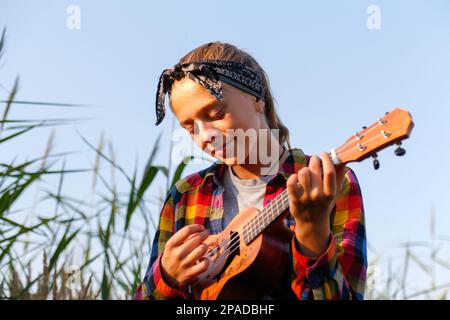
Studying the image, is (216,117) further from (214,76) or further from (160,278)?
(160,278)

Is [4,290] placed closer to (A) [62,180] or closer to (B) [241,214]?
(A) [62,180]

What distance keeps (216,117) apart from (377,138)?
65 cm

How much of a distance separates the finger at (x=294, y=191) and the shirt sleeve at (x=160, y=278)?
599 millimetres

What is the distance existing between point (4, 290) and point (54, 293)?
1.62 ft

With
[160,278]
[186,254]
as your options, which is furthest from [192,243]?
[160,278]

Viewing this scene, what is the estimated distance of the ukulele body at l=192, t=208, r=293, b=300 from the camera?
8.26ft

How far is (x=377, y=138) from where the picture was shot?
2.29 meters

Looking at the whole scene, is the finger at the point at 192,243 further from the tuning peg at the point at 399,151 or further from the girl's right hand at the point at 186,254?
the tuning peg at the point at 399,151

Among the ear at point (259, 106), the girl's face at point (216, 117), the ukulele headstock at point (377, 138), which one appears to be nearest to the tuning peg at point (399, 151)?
the ukulele headstock at point (377, 138)

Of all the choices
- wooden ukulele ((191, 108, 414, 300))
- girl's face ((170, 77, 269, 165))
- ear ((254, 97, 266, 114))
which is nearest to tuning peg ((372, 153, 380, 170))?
wooden ukulele ((191, 108, 414, 300))

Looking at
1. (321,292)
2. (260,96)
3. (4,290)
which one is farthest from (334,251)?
(4,290)

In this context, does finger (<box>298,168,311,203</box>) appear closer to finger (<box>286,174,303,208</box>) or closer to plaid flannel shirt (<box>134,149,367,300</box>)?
finger (<box>286,174,303,208</box>)

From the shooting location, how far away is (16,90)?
11.0 feet
